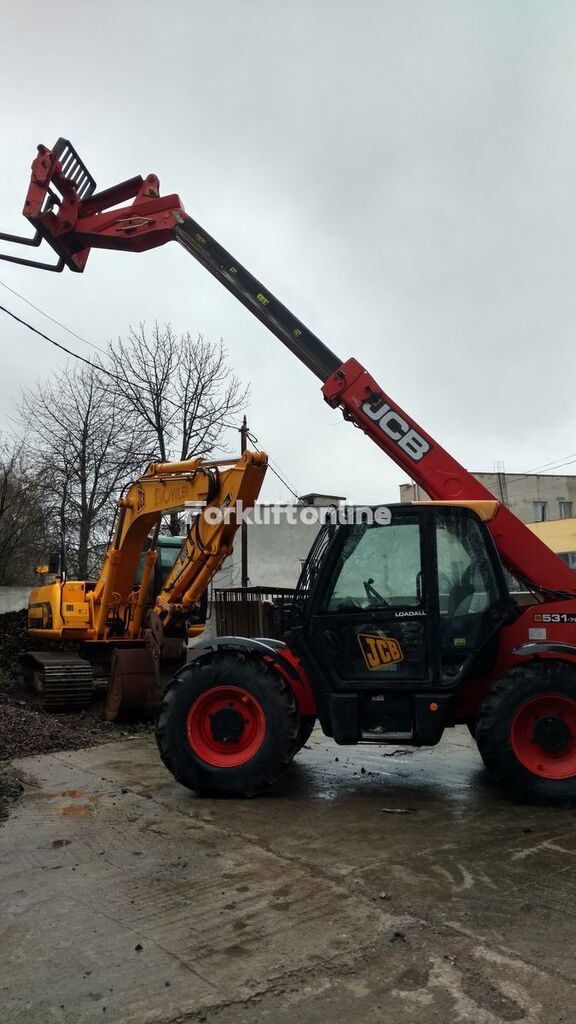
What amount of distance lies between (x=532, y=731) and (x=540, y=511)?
52003 millimetres

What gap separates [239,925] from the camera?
3566 mm

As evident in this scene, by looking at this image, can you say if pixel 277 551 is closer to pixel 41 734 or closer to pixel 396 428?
pixel 41 734

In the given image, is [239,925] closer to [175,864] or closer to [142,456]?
[175,864]

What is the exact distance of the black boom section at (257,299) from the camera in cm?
773

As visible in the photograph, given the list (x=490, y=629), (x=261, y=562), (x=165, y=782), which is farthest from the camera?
(x=261, y=562)

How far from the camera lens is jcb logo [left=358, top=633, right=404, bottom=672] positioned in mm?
5711

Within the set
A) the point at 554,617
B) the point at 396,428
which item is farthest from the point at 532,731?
the point at 396,428

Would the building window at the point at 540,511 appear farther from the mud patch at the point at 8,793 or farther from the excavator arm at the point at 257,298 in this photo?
the mud patch at the point at 8,793

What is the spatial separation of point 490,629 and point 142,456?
1894 centimetres

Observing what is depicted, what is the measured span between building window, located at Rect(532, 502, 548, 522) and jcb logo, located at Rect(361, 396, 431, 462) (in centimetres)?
4978

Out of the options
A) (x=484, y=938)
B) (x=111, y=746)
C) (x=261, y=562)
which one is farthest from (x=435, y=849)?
(x=261, y=562)

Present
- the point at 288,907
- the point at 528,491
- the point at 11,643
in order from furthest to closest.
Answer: the point at 528,491 → the point at 11,643 → the point at 288,907

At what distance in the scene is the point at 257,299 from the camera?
8.01 metres

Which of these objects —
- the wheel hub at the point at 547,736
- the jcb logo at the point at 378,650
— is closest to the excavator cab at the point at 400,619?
the jcb logo at the point at 378,650
